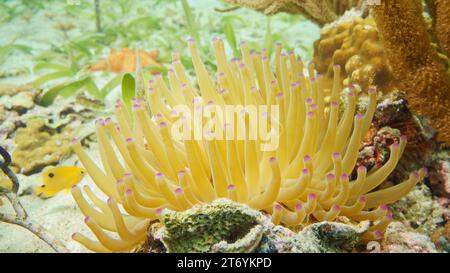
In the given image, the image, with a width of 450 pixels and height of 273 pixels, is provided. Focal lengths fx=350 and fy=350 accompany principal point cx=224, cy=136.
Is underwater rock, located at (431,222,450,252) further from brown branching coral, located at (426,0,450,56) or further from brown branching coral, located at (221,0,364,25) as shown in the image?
brown branching coral, located at (221,0,364,25)

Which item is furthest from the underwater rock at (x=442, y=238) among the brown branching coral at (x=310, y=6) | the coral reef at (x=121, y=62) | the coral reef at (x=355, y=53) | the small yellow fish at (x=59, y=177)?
the coral reef at (x=121, y=62)

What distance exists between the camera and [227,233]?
66.4 inches

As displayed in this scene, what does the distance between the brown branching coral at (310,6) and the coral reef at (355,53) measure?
35 cm

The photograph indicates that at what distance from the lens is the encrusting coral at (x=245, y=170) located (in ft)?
6.10

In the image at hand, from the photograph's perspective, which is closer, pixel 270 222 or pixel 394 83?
pixel 270 222

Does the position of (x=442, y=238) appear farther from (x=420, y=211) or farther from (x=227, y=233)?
(x=227, y=233)

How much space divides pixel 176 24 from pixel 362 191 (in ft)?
19.9

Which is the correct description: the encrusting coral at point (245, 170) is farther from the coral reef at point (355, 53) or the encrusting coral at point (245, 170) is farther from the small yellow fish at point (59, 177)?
the coral reef at point (355, 53)

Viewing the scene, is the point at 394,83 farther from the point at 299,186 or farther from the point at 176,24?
the point at 176,24

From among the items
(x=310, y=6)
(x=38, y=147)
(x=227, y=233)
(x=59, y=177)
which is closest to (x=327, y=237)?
(x=227, y=233)

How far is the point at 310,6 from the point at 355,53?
929 millimetres
